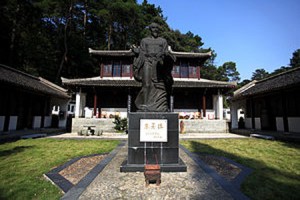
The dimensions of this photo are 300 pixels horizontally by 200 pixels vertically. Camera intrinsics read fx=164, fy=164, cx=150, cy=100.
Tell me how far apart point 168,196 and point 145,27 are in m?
26.3

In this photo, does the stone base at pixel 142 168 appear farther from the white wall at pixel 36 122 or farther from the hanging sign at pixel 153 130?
the white wall at pixel 36 122

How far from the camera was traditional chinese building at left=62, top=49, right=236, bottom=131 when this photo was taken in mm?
15492

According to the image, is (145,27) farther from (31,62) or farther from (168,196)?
(168,196)

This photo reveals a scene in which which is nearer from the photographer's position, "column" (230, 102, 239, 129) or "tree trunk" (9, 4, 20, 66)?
"column" (230, 102, 239, 129)

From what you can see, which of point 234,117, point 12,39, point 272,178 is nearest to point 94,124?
point 272,178

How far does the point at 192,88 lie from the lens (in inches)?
592

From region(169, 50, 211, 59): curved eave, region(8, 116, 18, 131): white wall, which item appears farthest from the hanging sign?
region(169, 50, 211, 59): curved eave

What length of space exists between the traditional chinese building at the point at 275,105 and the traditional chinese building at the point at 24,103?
679 inches

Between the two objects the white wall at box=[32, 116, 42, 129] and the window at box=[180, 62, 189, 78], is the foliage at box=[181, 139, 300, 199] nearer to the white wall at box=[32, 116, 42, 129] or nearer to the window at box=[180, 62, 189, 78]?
the window at box=[180, 62, 189, 78]

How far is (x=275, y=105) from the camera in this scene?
13.1 meters

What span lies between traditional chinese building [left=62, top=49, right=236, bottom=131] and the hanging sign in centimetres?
1121

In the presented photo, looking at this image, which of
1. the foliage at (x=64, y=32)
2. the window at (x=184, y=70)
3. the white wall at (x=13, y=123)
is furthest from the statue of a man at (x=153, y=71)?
the foliage at (x=64, y=32)

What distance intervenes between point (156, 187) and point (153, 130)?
1.27 m

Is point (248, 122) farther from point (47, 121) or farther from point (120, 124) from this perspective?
point (47, 121)
